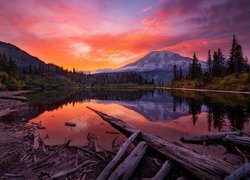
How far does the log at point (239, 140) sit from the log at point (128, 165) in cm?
615

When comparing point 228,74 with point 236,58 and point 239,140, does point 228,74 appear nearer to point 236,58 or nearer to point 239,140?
point 236,58

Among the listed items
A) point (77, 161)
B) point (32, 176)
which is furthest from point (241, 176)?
point (32, 176)

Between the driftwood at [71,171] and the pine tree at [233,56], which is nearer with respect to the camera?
the driftwood at [71,171]

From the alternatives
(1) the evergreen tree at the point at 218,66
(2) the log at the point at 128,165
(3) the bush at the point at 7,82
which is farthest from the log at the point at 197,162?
(1) the evergreen tree at the point at 218,66

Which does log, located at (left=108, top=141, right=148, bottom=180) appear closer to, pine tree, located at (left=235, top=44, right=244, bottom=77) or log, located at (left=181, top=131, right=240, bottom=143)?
log, located at (left=181, top=131, right=240, bottom=143)

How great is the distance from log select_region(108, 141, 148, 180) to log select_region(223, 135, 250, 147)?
6.15 m

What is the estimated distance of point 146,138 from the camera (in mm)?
10844

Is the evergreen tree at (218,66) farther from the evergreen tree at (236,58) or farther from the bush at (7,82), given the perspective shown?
the bush at (7,82)

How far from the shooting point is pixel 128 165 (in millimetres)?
8008

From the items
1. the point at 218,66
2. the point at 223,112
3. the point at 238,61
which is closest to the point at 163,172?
the point at 223,112

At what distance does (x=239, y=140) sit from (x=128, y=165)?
766cm

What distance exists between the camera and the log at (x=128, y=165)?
7.36 m

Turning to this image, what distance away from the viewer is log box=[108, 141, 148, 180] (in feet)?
24.1

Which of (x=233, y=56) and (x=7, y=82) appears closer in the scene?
(x=7, y=82)
